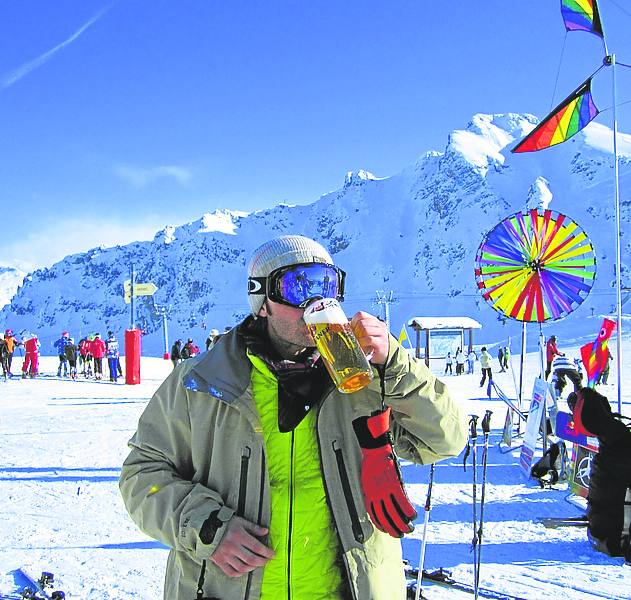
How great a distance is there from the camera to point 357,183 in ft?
531

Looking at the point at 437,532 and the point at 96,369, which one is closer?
the point at 437,532

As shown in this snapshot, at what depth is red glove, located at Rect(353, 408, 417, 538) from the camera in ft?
4.80

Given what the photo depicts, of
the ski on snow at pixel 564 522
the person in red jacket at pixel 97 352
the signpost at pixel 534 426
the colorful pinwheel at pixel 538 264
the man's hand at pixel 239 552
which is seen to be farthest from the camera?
the person in red jacket at pixel 97 352

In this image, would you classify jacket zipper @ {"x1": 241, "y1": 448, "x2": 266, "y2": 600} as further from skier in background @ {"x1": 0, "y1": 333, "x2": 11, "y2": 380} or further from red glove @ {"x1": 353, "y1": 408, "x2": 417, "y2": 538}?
skier in background @ {"x1": 0, "y1": 333, "x2": 11, "y2": 380}

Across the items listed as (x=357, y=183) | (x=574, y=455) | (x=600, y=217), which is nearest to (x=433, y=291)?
(x=600, y=217)

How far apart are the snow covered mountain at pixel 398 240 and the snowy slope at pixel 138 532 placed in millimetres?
63236

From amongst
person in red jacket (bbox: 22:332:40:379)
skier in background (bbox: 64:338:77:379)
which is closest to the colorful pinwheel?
skier in background (bbox: 64:338:77:379)

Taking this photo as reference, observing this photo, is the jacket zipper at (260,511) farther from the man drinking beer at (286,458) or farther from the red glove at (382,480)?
the red glove at (382,480)

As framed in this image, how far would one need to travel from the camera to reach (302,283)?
1.61 metres

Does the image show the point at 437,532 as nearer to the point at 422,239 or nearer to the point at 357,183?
the point at 422,239

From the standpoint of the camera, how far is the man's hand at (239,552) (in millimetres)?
1418

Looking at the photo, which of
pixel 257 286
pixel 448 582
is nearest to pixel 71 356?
pixel 448 582

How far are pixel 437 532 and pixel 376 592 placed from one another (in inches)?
133

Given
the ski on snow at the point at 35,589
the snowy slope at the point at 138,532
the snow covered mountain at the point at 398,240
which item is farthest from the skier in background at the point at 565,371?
the snow covered mountain at the point at 398,240
